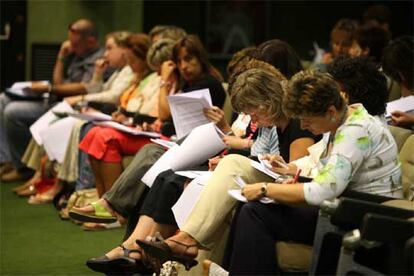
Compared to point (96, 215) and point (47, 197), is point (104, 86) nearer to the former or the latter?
point (47, 197)

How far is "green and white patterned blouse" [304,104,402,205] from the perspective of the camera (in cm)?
332

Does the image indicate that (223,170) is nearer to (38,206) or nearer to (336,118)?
(336,118)

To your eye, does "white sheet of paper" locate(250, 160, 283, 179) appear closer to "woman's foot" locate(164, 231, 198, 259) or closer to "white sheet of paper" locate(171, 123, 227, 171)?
"woman's foot" locate(164, 231, 198, 259)

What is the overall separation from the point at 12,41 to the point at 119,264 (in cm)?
488

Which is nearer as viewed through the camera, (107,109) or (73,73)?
(107,109)

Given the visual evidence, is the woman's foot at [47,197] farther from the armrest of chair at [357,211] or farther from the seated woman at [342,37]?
the armrest of chair at [357,211]

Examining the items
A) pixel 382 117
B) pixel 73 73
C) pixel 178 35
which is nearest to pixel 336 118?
pixel 382 117

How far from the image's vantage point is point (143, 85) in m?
6.13

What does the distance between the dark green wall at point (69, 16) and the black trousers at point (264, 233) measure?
5.57 meters

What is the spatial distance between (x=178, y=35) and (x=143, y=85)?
0.40 m

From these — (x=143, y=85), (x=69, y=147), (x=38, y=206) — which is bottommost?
(x=38, y=206)

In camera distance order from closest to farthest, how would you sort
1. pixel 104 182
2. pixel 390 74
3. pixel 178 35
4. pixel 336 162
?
pixel 336 162 → pixel 390 74 → pixel 104 182 → pixel 178 35

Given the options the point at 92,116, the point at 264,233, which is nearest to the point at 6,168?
the point at 92,116

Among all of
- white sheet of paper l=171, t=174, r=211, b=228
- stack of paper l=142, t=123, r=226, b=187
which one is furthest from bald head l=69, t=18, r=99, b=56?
white sheet of paper l=171, t=174, r=211, b=228
